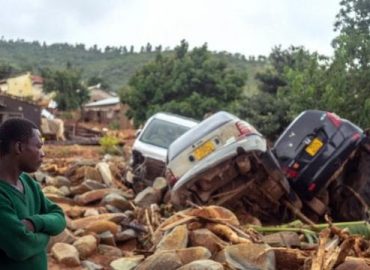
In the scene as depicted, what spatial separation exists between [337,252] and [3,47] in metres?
78.4

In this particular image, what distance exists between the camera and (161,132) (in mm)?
11477

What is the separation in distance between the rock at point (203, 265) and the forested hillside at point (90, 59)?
58.5 m

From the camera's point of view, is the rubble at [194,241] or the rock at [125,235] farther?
the rock at [125,235]

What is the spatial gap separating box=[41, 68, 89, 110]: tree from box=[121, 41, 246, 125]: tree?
55.8ft

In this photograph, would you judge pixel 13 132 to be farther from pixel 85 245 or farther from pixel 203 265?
pixel 85 245

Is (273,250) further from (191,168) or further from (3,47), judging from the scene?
(3,47)

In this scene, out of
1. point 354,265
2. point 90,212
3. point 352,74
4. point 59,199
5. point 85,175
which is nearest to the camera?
point 354,265

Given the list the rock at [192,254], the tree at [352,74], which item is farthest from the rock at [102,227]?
the tree at [352,74]

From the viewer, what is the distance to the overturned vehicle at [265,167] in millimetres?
7133

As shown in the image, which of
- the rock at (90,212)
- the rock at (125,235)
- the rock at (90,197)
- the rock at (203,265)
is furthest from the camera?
the rock at (90,197)

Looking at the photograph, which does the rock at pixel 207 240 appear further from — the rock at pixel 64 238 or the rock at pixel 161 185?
the rock at pixel 161 185

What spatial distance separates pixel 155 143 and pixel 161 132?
14.4 inches

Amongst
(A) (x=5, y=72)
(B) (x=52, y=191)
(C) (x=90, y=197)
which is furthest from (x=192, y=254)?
(A) (x=5, y=72)

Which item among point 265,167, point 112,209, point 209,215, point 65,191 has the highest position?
point 265,167
